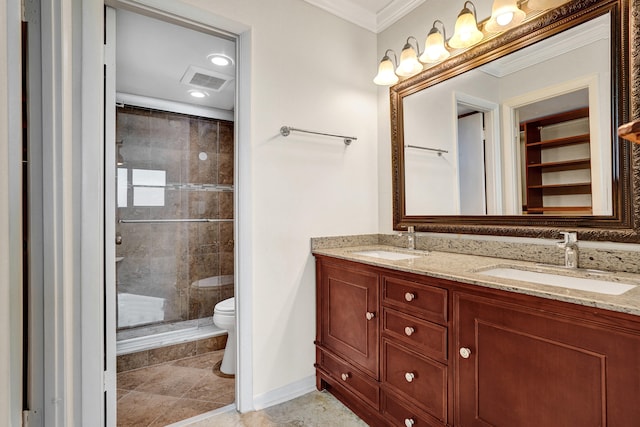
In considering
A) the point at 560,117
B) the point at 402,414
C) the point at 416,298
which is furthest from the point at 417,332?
the point at 560,117

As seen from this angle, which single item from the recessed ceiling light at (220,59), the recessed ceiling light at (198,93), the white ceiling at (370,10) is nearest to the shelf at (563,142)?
the white ceiling at (370,10)

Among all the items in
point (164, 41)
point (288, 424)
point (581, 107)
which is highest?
point (164, 41)

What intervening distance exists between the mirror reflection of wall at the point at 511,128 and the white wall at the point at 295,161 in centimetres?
41

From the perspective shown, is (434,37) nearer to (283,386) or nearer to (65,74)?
(65,74)

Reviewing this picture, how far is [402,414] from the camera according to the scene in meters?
1.52

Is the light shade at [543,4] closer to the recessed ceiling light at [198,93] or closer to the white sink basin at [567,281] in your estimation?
the white sink basin at [567,281]

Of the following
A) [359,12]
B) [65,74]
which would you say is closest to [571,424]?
[65,74]

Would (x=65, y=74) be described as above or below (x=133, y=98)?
below

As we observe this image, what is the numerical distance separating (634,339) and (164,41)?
8.80 ft

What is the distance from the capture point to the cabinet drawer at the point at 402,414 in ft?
4.61

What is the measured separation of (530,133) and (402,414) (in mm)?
1453

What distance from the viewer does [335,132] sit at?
2.22 meters

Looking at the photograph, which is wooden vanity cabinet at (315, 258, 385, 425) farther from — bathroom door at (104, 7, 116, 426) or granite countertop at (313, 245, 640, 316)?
bathroom door at (104, 7, 116, 426)

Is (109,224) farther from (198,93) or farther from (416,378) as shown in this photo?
(198,93)
